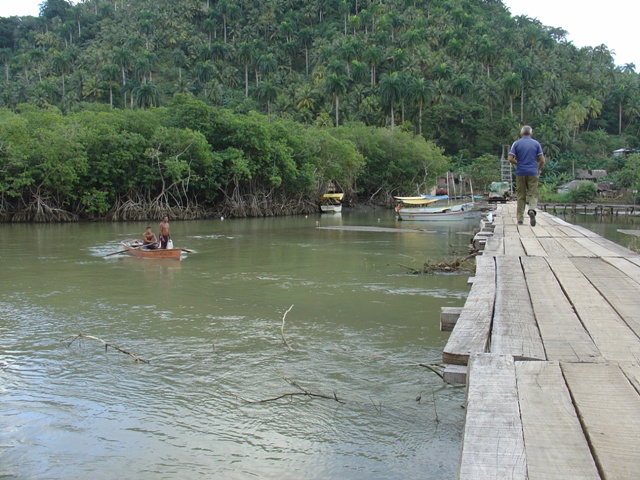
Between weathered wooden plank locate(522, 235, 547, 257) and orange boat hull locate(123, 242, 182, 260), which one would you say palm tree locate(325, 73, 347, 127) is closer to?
orange boat hull locate(123, 242, 182, 260)

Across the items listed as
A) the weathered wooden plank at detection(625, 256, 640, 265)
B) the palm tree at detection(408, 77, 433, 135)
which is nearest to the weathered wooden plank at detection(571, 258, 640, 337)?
the weathered wooden plank at detection(625, 256, 640, 265)

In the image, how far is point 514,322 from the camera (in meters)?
4.38

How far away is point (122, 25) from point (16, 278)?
106 metres

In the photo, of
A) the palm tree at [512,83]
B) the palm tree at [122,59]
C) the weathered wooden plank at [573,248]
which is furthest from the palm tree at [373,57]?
the weathered wooden plank at [573,248]

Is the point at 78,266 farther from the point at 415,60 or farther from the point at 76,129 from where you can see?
the point at 415,60

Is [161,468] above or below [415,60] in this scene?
below

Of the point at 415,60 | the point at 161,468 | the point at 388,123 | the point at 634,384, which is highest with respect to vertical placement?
the point at 415,60

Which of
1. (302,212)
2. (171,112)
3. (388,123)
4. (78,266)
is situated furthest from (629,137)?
(78,266)

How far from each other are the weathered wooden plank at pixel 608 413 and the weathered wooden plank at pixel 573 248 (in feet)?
16.8

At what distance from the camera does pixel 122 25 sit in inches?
4326

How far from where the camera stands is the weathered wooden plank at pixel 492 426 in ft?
7.73

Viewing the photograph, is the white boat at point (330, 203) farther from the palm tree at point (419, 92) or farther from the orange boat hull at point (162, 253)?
the orange boat hull at point (162, 253)

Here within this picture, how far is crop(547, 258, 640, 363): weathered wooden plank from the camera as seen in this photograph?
3727 millimetres

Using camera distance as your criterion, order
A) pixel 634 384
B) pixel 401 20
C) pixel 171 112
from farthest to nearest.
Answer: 1. pixel 401 20
2. pixel 171 112
3. pixel 634 384
